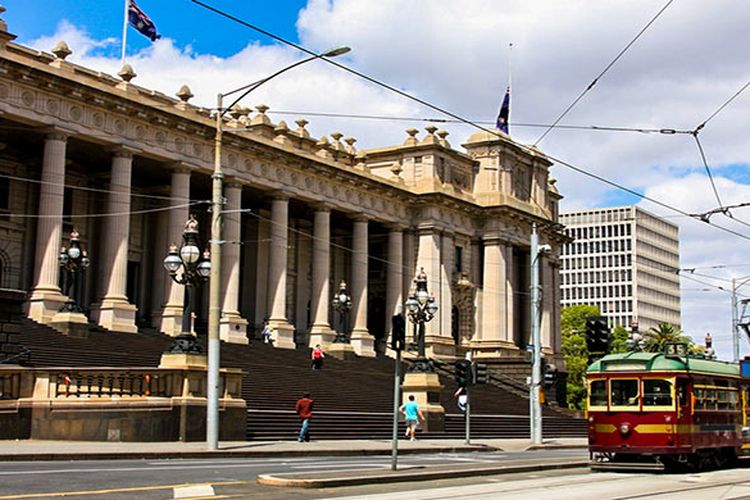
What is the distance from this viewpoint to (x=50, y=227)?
43531mm

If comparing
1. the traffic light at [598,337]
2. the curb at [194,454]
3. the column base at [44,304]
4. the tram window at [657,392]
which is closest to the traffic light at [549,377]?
the curb at [194,454]

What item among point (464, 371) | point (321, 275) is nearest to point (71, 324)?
point (464, 371)

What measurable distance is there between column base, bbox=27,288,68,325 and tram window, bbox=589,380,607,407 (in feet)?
80.6

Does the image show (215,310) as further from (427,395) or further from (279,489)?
(427,395)

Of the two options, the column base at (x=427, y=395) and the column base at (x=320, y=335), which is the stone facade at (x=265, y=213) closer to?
Result: the column base at (x=320, y=335)

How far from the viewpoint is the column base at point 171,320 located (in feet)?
160

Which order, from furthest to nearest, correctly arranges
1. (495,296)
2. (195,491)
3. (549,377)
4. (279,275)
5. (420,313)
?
(495,296)
(279,275)
(420,313)
(549,377)
(195,491)

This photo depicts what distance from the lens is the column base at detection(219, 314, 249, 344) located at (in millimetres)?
51125

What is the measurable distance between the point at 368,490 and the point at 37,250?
30242 millimetres

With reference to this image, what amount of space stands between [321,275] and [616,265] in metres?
106

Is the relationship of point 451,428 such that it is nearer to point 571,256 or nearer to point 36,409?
point 36,409

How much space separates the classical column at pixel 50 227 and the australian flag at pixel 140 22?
235 inches

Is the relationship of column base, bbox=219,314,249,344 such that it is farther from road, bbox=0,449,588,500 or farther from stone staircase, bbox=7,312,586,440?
road, bbox=0,449,588,500

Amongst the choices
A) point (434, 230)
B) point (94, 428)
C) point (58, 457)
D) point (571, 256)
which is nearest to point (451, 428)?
point (94, 428)
